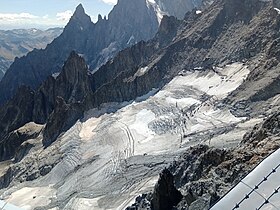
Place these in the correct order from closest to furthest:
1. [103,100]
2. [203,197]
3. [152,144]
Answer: [203,197] < [152,144] < [103,100]

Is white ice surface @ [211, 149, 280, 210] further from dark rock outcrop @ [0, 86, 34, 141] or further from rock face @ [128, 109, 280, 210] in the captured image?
dark rock outcrop @ [0, 86, 34, 141]

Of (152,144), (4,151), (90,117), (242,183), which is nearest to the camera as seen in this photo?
(242,183)

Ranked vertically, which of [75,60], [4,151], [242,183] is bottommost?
[4,151]

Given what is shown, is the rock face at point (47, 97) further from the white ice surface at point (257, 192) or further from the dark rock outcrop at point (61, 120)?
the white ice surface at point (257, 192)

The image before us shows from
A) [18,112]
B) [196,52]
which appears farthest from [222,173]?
[18,112]

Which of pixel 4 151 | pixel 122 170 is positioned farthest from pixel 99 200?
pixel 4 151

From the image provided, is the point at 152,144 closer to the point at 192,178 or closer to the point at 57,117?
the point at 57,117
